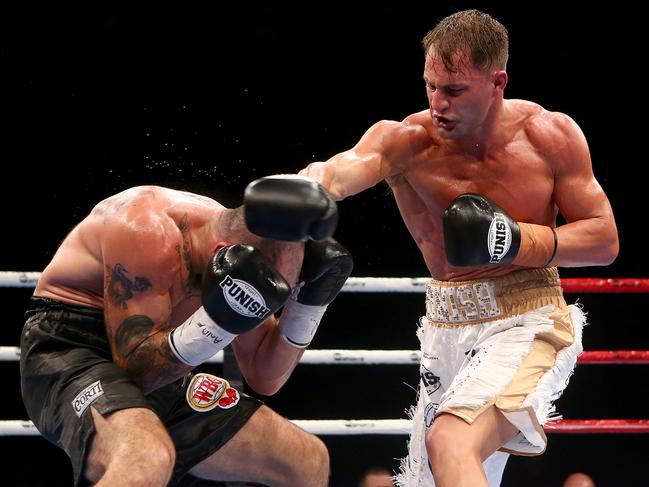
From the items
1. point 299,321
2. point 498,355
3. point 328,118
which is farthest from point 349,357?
point 328,118

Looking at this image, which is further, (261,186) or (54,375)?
(54,375)

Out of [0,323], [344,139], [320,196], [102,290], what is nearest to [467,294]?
[320,196]

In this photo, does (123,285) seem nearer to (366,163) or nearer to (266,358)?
(266,358)

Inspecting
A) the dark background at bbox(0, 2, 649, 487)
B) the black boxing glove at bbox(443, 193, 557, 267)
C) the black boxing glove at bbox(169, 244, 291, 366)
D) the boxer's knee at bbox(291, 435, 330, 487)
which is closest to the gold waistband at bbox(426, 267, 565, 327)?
A: the black boxing glove at bbox(443, 193, 557, 267)

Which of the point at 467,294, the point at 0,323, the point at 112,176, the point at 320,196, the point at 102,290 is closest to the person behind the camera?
the point at 320,196

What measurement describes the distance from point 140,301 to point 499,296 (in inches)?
36.6

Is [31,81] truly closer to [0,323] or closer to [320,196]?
[0,323]

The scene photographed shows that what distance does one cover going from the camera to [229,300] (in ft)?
6.21

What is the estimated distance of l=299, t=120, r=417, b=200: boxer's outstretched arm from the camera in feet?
7.26

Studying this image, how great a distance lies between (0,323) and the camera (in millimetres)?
4035

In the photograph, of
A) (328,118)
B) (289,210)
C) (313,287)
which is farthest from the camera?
(328,118)

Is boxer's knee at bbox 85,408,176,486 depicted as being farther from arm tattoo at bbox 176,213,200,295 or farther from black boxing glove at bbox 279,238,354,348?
black boxing glove at bbox 279,238,354,348

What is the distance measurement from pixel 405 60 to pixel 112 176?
1.69 metres

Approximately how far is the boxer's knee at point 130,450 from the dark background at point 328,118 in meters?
2.27
